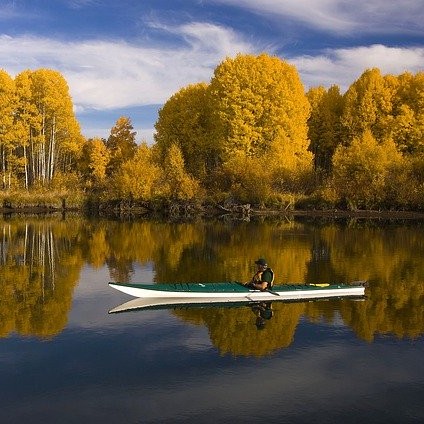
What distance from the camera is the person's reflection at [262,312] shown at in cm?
1866

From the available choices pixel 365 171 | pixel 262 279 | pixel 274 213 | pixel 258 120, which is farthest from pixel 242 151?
pixel 262 279

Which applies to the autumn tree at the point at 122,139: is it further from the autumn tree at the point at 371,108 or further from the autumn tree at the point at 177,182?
the autumn tree at the point at 371,108

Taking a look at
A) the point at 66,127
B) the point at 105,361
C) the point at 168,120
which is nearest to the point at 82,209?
the point at 66,127

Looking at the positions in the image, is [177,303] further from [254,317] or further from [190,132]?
[190,132]

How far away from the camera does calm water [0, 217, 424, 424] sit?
12.2m

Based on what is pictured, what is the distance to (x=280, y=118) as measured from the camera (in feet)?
208

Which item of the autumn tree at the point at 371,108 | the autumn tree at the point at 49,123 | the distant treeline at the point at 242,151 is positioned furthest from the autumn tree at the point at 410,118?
the autumn tree at the point at 49,123

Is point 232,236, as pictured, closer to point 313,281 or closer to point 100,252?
point 100,252

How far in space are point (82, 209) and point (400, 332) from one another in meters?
53.3

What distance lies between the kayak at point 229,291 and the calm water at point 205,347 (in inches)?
20.7

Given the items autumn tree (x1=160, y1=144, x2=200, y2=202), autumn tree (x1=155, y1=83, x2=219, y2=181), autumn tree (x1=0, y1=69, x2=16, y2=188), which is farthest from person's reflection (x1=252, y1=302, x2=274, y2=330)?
autumn tree (x1=0, y1=69, x2=16, y2=188)

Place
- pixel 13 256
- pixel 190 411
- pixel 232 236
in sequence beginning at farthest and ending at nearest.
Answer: pixel 232 236 < pixel 13 256 < pixel 190 411

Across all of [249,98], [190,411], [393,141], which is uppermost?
[249,98]

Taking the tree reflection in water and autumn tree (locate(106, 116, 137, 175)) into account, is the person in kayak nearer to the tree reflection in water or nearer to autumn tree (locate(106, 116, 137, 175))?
the tree reflection in water
